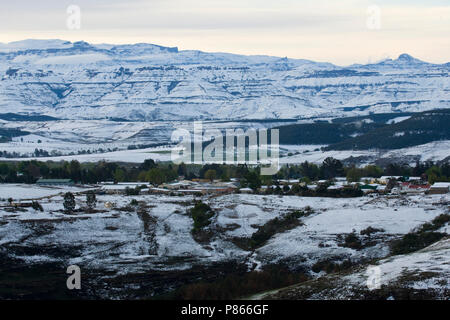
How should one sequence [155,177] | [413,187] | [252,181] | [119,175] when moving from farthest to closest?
[119,175] → [155,177] → [252,181] → [413,187]

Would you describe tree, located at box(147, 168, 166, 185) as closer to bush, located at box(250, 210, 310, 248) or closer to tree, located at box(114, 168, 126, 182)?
tree, located at box(114, 168, 126, 182)

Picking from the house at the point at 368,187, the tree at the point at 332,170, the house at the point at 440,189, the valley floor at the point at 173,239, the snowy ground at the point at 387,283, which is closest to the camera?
the snowy ground at the point at 387,283

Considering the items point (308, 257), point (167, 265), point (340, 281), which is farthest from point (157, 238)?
point (340, 281)

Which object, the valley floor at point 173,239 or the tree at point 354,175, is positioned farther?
the tree at point 354,175

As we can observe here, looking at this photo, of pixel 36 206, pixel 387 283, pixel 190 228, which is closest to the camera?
pixel 387 283

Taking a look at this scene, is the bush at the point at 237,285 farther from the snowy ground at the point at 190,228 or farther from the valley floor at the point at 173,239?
the snowy ground at the point at 190,228

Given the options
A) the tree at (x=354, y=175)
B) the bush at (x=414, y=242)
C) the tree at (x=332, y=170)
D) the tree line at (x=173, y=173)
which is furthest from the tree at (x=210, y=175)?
the bush at (x=414, y=242)

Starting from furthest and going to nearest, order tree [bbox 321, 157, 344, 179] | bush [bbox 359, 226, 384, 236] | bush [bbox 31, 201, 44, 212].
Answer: tree [bbox 321, 157, 344, 179], bush [bbox 31, 201, 44, 212], bush [bbox 359, 226, 384, 236]

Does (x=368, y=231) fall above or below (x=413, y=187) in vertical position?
above

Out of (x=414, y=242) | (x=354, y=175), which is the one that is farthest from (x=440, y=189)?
(x=414, y=242)

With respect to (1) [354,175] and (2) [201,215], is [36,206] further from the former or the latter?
(1) [354,175]

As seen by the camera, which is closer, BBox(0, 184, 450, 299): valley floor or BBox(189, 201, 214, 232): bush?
BBox(0, 184, 450, 299): valley floor

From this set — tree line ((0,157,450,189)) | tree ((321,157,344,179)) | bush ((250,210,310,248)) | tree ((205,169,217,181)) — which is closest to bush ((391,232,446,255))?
bush ((250,210,310,248))
